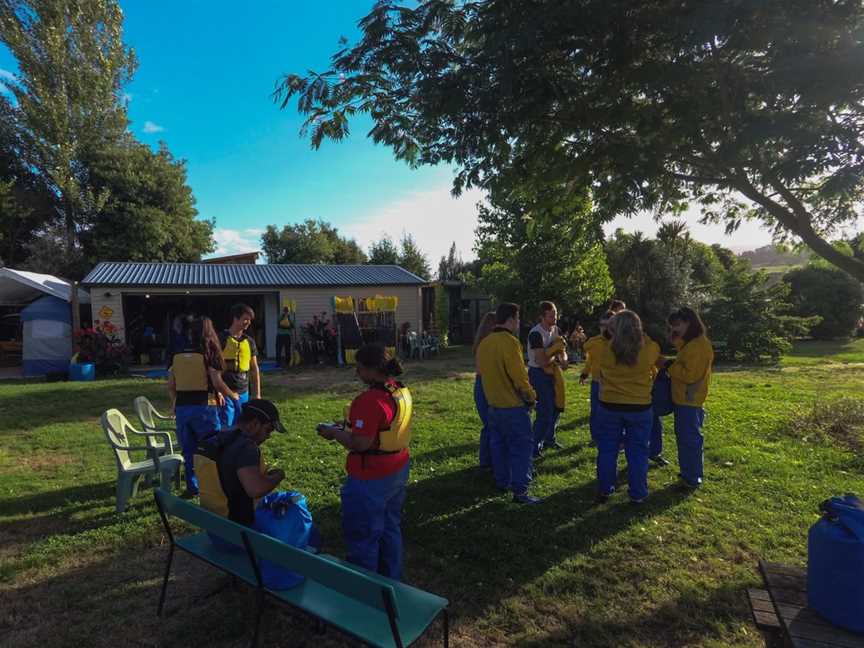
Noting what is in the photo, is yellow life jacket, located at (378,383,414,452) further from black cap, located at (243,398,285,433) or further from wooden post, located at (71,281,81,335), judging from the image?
wooden post, located at (71,281,81,335)

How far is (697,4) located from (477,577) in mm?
Answer: 4024

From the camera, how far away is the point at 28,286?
15.8 meters

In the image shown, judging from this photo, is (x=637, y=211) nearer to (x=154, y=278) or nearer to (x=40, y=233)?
(x=154, y=278)

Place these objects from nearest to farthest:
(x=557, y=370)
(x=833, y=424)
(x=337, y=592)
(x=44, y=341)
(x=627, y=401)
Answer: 1. (x=337, y=592)
2. (x=627, y=401)
3. (x=557, y=370)
4. (x=833, y=424)
5. (x=44, y=341)

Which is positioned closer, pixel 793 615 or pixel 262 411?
pixel 793 615

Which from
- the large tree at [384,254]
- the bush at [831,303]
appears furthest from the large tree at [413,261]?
the bush at [831,303]

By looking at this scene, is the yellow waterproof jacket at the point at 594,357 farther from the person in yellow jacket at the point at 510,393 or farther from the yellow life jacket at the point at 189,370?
the yellow life jacket at the point at 189,370

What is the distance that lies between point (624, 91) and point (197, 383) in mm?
4502

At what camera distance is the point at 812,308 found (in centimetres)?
2328

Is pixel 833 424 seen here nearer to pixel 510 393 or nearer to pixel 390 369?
pixel 510 393

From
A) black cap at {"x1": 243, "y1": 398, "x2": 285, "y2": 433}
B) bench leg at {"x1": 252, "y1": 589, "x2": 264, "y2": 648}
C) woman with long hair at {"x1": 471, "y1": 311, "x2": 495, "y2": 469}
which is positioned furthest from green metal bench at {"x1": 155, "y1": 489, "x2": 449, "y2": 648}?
woman with long hair at {"x1": 471, "y1": 311, "x2": 495, "y2": 469}

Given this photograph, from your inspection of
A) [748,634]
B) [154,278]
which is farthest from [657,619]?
[154,278]

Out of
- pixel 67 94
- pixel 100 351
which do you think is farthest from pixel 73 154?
pixel 100 351

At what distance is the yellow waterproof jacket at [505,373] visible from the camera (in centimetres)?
423
